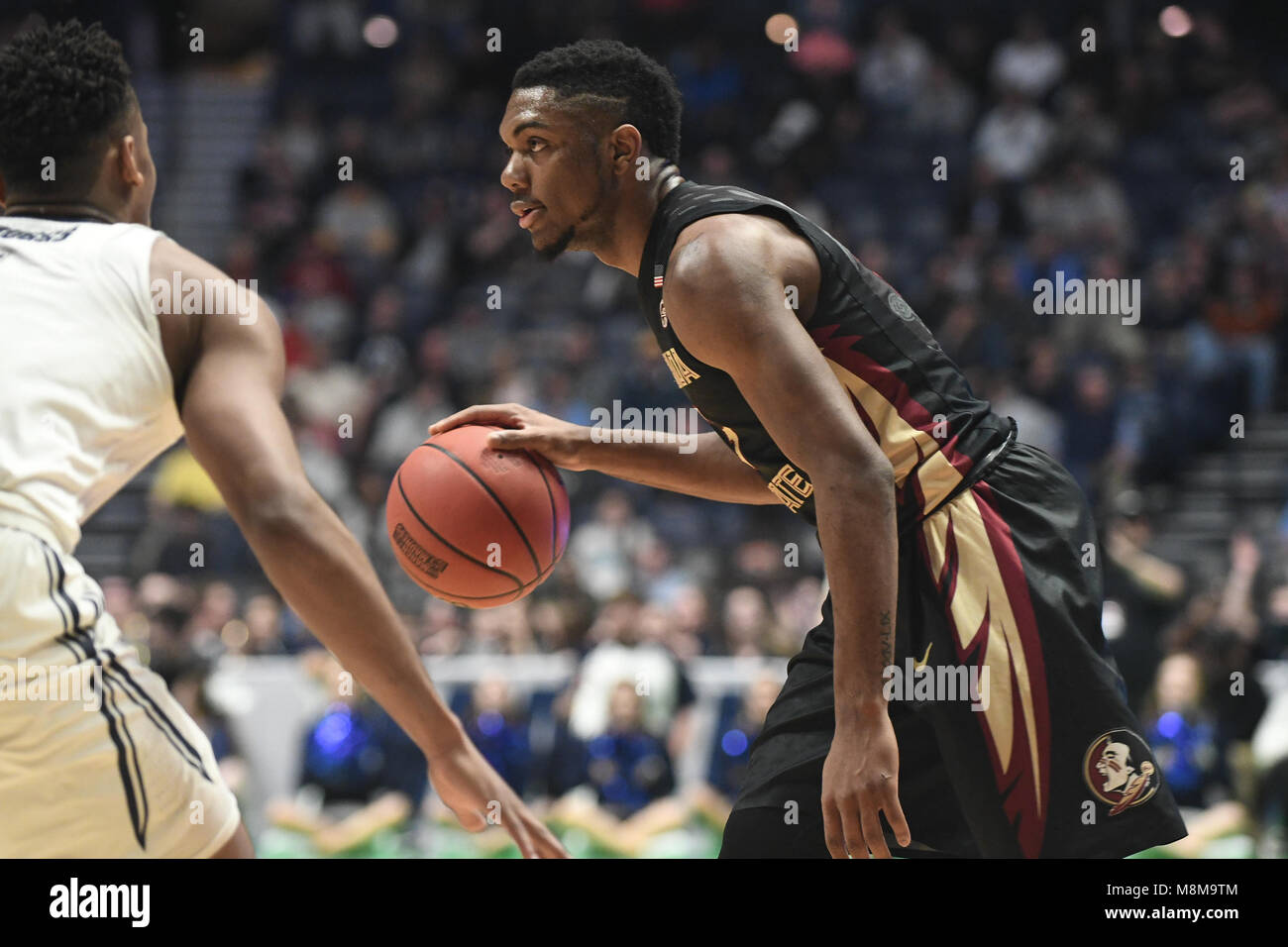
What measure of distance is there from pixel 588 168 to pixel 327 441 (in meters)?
7.24

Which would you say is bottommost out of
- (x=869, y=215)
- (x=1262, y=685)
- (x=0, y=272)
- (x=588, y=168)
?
(x=1262, y=685)

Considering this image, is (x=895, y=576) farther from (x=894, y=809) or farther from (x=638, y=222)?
(x=638, y=222)

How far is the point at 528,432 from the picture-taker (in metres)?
3.45

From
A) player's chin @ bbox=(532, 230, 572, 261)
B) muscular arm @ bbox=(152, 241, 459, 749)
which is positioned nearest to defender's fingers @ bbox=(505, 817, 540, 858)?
muscular arm @ bbox=(152, 241, 459, 749)

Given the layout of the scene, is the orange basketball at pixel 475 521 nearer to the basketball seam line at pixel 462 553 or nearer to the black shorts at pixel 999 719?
the basketball seam line at pixel 462 553

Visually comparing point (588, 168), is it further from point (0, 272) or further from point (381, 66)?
point (381, 66)

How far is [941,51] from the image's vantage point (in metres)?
12.8

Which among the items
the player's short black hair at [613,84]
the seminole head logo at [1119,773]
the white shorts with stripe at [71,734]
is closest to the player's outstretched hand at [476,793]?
the white shorts with stripe at [71,734]

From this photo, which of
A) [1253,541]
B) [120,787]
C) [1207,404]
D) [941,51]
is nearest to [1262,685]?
[1253,541]

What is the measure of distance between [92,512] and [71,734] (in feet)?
1.17

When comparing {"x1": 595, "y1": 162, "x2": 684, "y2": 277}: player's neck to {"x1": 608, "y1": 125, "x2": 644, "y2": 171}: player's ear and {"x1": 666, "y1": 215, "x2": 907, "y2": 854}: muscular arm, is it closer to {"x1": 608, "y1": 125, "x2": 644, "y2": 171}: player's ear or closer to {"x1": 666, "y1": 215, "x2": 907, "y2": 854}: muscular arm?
{"x1": 608, "y1": 125, "x2": 644, "y2": 171}: player's ear

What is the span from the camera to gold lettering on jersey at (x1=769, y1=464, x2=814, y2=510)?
298 cm

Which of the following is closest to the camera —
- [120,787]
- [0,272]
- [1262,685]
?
[120,787]

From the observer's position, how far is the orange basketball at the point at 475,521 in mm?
3307
